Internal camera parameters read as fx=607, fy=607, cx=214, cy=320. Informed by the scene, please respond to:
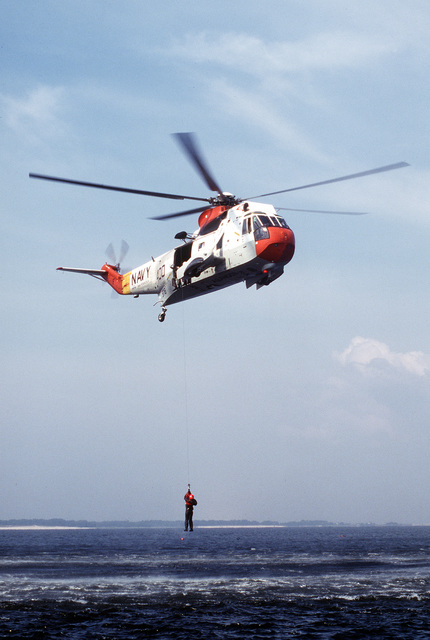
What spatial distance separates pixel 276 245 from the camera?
25.2 m

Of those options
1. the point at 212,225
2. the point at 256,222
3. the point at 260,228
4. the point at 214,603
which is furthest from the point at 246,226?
the point at 214,603

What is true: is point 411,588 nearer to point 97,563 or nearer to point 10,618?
point 10,618

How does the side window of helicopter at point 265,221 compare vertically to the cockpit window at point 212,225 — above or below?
below

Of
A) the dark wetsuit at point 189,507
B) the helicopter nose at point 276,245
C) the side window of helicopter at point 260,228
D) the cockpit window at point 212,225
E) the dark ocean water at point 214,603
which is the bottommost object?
the dark ocean water at point 214,603

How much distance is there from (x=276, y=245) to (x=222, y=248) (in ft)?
9.29

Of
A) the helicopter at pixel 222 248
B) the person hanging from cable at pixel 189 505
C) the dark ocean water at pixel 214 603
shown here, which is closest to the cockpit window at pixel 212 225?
the helicopter at pixel 222 248

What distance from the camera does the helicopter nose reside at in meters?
25.2

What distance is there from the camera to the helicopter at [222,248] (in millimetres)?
25422

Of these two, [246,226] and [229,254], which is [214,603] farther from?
[246,226]

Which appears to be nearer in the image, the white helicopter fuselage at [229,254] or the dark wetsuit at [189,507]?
the white helicopter fuselage at [229,254]

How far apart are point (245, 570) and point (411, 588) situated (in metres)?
18.5

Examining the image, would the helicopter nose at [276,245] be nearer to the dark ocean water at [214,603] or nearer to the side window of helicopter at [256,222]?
the side window of helicopter at [256,222]

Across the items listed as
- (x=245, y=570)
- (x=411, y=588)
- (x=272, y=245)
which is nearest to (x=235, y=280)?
(x=272, y=245)

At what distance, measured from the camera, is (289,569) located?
191ft
